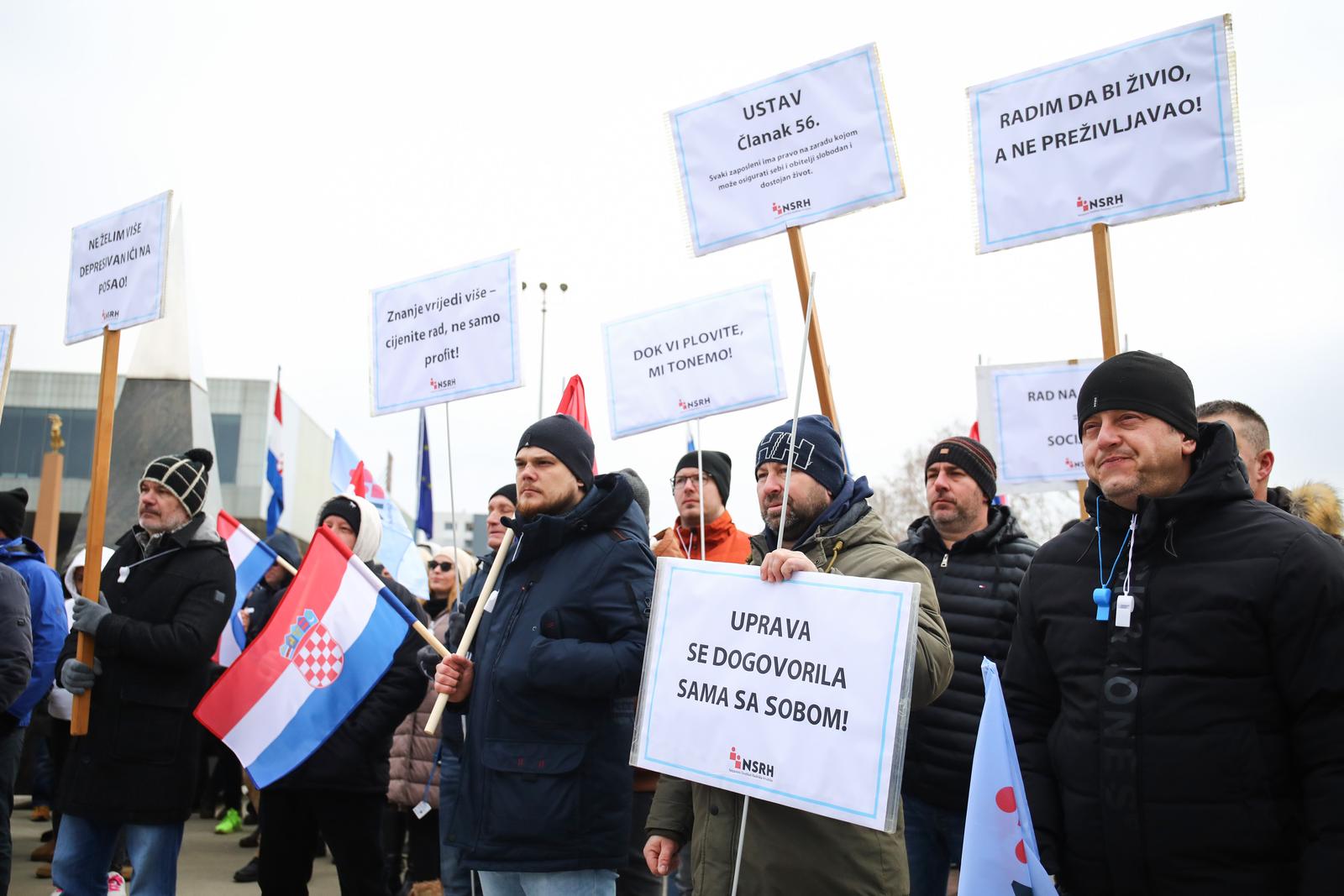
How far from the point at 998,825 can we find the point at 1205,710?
1.64ft

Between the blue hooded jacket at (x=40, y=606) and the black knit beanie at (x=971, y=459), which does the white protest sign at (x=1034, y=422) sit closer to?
the black knit beanie at (x=971, y=459)

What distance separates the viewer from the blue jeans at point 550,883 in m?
3.34

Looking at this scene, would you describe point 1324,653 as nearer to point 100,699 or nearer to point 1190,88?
point 1190,88

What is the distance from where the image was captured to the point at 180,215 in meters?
11.5

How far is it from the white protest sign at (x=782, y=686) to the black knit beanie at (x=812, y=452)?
490 millimetres

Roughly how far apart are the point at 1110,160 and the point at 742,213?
62.2 inches

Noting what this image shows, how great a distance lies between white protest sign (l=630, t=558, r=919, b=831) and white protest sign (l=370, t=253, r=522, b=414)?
259 cm

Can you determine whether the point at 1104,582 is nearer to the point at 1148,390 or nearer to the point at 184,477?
the point at 1148,390

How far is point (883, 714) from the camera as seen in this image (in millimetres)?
2600

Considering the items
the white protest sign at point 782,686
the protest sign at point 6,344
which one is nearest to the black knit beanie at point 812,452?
the white protest sign at point 782,686

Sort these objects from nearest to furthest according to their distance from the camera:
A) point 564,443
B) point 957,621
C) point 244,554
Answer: point 564,443 < point 957,621 < point 244,554

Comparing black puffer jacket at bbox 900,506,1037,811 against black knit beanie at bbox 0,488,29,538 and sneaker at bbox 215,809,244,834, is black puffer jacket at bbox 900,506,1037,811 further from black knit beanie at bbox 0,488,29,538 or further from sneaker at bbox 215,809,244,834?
sneaker at bbox 215,809,244,834

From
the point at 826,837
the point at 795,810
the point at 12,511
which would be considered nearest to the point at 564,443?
the point at 795,810

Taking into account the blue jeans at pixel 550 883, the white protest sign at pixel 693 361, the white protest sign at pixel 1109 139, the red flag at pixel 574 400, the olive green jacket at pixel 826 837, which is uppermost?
the white protest sign at pixel 1109 139
